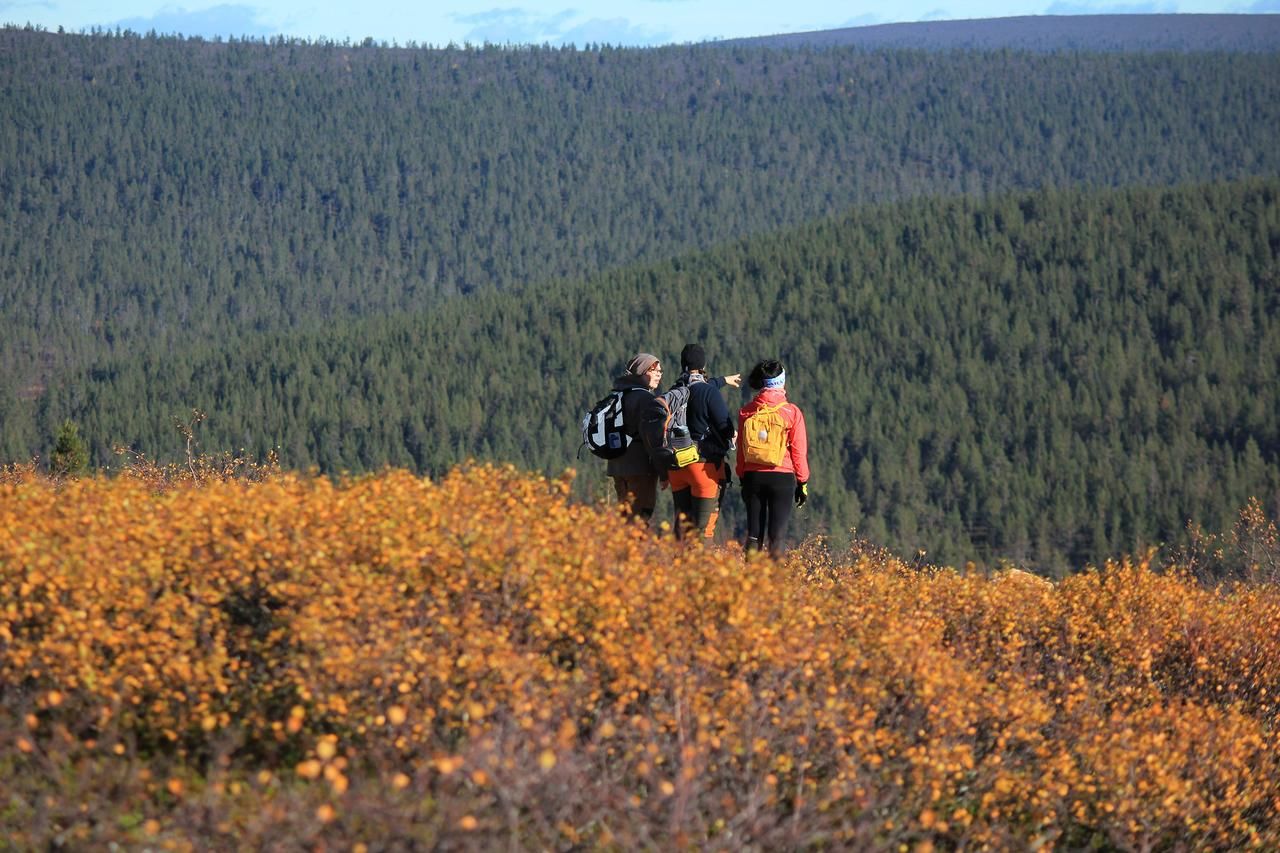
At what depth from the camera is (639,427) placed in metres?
11.9

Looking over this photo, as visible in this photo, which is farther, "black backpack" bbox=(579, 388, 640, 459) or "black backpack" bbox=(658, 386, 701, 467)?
"black backpack" bbox=(579, 388, 640, 459)

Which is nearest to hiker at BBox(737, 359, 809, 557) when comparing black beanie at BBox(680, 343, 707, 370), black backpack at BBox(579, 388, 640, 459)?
black beanie at BBox(680, 343, 707, 370)

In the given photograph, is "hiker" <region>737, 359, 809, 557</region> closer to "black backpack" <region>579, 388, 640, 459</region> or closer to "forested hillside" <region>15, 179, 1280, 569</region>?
"black backpack" <region>579, 388, 640, 459</region>

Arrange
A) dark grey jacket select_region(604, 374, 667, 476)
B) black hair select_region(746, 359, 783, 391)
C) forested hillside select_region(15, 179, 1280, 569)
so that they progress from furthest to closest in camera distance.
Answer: forested hillside select_region(15, 179, 1280, 569) < black hair select_region(746, 359, 783, 391) < dark grey jacket select_region(604, 374, 667, 476)

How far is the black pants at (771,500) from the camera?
1219 cm

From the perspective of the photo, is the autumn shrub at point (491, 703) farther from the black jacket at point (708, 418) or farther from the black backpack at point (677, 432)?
the black jacket at point (708, 418)

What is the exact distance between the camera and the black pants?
12188mm

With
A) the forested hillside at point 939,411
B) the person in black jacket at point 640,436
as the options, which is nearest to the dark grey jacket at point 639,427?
the person in black jacket at point 640,436

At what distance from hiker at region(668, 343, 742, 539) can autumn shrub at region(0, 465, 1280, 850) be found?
129 cm

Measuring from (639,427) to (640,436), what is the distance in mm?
152

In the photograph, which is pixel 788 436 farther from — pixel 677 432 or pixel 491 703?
pixel 491 703

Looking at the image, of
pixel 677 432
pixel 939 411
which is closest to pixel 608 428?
pixel 677 432

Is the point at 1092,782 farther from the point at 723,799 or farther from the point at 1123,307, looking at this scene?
the point at 1123,307

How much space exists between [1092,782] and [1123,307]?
199178 mm
